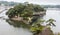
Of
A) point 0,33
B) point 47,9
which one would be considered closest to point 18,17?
point 0,33

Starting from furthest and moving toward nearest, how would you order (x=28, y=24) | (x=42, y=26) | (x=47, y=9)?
(x=47, y=9), (x=28, y=24), (x=42, y=26)

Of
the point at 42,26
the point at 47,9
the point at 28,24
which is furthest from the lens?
the point at 47,9

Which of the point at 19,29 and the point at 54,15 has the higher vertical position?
the point at 54,15

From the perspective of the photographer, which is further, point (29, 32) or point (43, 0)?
point (43, 0)

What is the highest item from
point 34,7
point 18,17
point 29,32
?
point 34,7

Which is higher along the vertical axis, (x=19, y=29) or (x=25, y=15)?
(x=25, y=15)

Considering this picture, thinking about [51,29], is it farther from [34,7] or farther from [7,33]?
[7,33]

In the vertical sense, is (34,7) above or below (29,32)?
above

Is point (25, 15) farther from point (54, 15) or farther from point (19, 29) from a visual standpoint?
point (54, 15)

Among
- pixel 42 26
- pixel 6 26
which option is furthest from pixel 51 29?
pixel 6 26

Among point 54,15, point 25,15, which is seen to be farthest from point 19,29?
point 54,15
